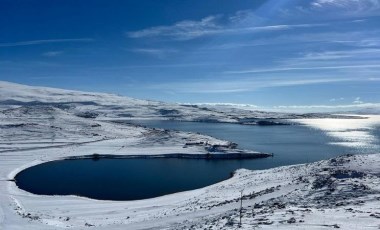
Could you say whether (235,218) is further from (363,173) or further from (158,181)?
(158,181)

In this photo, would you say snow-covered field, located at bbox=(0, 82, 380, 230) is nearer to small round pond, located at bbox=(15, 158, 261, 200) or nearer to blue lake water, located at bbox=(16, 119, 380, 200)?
small round pond, located at bbox=(15, 158, 261, 200)

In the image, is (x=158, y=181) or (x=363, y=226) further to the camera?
(x=158, y=181)

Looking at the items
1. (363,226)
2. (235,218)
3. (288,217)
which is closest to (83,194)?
(235,218)

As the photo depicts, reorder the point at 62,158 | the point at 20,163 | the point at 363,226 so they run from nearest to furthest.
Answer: the point at 363,226 < the point at 20,163 < the point at 62,158

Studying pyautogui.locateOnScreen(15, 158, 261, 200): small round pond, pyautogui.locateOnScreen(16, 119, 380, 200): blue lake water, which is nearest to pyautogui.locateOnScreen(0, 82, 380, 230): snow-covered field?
pyautogui.locateOnScreen(15, 158, 261, 200): small round pond

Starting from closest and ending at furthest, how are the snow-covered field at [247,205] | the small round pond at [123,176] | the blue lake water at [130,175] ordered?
1. the snow-covered field at [247,205]
2. the small round pond at [123,176]
3. the blue lake water at [130,175]

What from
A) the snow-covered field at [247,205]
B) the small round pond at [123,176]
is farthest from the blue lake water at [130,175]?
the snow-covered field at [247,205]

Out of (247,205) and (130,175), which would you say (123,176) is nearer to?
(130,175)

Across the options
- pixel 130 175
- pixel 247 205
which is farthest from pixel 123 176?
pixel 247 205

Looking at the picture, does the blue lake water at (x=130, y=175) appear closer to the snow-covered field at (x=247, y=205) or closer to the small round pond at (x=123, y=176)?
the small round pond at (x=123, y=176)
